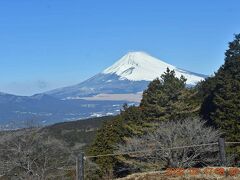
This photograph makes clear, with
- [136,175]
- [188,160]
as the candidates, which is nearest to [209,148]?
[188,160]

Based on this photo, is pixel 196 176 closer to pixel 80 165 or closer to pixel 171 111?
pixel 80 165

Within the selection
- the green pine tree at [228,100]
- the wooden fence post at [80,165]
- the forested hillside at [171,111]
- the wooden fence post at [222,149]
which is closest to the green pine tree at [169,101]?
the forested hillside at [171,111]

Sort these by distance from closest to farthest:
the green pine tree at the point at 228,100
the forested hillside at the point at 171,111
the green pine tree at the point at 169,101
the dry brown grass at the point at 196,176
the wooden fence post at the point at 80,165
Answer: the dry brown grass at the point at 196,176 < the wooden fence post at the point at 80,165 < the green pine tree at the point at 228,100 < the forested hillside at the point at 171,111 < the green pine tree at the point at 169,101

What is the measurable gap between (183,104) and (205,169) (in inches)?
1440

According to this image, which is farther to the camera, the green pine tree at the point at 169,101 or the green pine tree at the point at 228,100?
the green pine tree at the point at 169,101

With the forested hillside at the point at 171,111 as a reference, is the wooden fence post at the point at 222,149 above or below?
below

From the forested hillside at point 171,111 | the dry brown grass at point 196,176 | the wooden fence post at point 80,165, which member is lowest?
the dry brown grass at point 196,176

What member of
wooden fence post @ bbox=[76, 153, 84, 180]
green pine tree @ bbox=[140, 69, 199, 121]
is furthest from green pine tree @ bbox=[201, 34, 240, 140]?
wooden fence post @ bbox=[76, 153, 84, 180]

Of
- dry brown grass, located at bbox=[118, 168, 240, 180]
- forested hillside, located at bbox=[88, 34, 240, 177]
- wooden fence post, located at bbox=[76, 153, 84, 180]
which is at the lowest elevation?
dry brown grass, located at bbox=[118, 168, 240, 180]

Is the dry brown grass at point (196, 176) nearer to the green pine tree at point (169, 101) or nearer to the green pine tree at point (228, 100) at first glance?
the green pine tree at point (228, 100)

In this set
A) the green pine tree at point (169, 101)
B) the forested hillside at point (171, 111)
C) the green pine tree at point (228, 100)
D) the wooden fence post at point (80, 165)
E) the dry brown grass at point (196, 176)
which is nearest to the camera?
the dry brown grass at point (196, 176)

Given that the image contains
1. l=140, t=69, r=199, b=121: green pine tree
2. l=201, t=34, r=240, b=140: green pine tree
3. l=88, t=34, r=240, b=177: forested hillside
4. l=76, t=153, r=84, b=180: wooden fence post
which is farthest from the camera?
l=140, t=69, r=199, b=121: green pine tree

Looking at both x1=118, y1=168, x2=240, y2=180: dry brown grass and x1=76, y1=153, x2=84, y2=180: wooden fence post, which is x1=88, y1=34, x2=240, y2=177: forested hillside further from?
x1=76, y1=153, x2=84, y2=180: wooden fence post

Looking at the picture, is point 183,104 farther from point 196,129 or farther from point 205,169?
point 205,169
